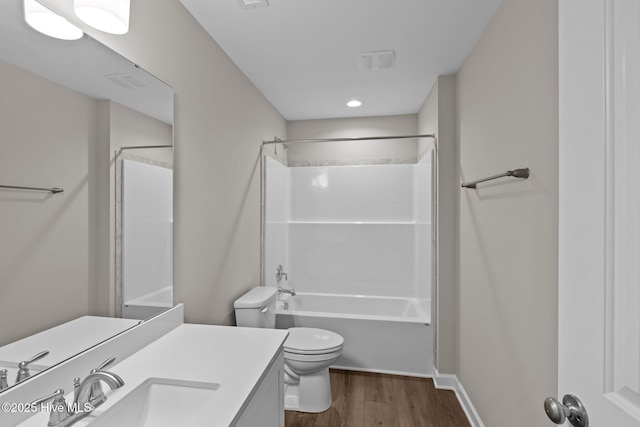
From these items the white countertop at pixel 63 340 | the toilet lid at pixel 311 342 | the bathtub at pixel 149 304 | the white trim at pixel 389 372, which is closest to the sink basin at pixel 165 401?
the white countertop at pixel 63 340

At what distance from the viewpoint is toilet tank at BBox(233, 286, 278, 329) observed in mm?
2215

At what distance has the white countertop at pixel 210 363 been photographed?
939mm

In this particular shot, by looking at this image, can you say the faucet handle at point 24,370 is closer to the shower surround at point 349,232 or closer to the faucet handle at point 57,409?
the faucet handle at point 57,409

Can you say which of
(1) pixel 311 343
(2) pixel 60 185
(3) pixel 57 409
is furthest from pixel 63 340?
(1) pixel 311 343

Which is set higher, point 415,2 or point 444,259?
point 415,2

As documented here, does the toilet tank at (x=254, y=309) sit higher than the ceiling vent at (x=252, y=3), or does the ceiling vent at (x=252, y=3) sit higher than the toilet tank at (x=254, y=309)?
the ceiling vent at (x=252, y=3)

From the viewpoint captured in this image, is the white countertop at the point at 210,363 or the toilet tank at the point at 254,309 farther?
the toilet tank at the point at 254,309

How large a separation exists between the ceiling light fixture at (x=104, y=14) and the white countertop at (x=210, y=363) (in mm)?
1214

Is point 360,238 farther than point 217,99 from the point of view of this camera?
Yes

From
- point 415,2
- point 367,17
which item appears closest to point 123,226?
point 367,17

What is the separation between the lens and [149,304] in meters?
1.45
